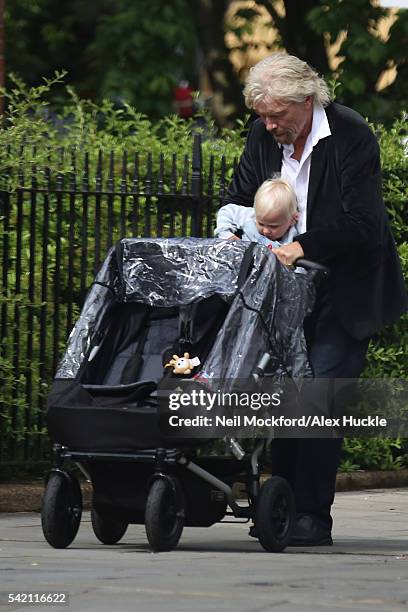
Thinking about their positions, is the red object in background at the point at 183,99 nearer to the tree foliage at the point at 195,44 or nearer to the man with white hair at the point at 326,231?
the tree foliage at the point at 195,44

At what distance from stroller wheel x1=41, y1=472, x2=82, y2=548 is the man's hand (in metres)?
1.20

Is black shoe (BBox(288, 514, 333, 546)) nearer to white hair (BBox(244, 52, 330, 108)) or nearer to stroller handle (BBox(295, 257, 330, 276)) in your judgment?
stroller handle (BBox(295, 257, 330, 276))

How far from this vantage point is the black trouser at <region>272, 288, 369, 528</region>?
281 inches

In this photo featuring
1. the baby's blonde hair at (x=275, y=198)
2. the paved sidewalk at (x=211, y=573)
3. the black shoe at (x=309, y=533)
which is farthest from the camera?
the black shoe at (x=309, y=533)

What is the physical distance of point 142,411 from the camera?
645 centimetres

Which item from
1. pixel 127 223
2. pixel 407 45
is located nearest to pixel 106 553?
pixel 127 223

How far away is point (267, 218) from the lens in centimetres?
693

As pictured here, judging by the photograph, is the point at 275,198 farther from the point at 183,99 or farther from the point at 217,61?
the point at 183,99

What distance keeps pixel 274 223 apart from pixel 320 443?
0.95 m

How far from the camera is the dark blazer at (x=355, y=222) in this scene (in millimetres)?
6984

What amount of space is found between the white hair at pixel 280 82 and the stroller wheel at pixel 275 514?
5.01 feet

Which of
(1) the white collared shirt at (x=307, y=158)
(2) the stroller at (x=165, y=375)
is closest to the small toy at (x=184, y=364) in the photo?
(2) the stroller at (x=165, y=375)

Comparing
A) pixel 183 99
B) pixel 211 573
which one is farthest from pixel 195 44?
pixel 211 573

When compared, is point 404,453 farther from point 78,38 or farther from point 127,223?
point 78,38
